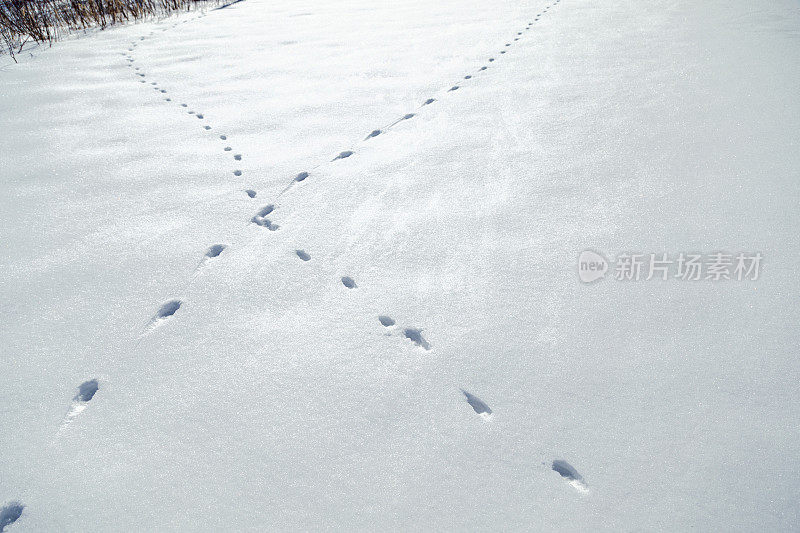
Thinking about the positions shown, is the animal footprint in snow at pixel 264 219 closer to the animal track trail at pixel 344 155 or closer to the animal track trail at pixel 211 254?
the animal track trail at pixel 211 254

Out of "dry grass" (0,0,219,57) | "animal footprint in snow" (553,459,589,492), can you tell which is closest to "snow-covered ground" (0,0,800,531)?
"animal footprint in snow" (553,459,589,492)

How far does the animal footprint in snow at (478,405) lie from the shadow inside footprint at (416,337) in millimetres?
174

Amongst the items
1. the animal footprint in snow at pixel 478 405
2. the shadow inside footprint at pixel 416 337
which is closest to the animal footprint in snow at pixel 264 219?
the shadow inside footprint at pixel 416 337

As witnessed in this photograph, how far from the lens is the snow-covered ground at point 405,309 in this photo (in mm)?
922

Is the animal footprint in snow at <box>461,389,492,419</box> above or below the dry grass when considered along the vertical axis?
below

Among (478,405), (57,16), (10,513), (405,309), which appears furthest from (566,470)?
(57,16)

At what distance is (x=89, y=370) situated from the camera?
116 centimetres

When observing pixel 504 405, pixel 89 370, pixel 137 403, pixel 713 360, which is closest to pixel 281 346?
pixel 137 403

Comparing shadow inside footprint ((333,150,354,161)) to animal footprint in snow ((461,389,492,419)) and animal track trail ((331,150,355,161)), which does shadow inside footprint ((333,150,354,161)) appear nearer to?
animal track trail ((331,150,355,161))

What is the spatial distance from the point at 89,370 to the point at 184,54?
318 cm

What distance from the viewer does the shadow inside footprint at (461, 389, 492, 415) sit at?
1.05 metres

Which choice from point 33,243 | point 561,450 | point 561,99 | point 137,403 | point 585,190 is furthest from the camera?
point 561,99

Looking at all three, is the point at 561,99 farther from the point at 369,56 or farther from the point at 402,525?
the point at 402,525

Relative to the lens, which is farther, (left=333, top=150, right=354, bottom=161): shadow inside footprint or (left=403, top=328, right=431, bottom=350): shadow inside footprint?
(left=333, top=150, right=354, bottom=161): shadow inside footprint
